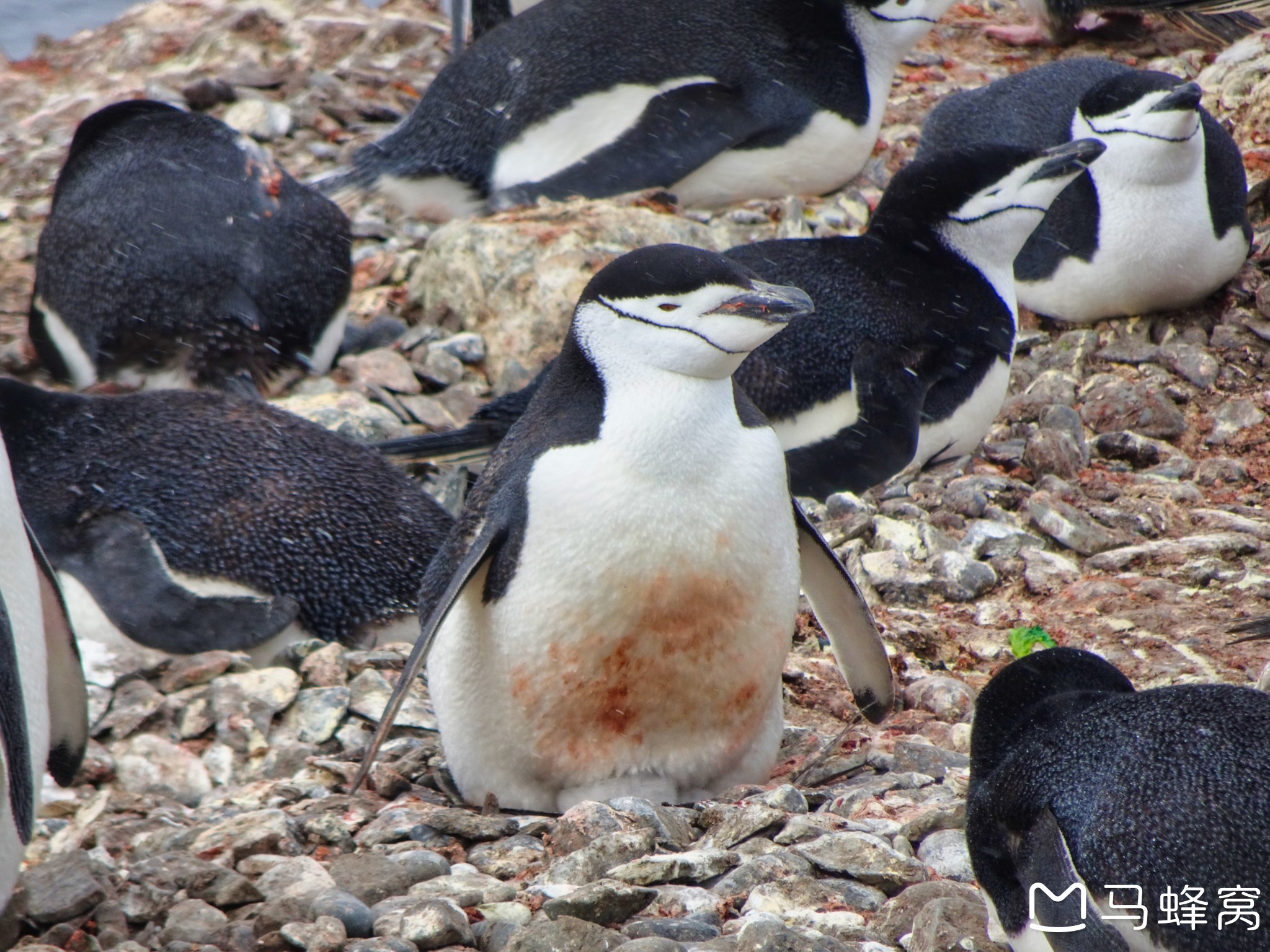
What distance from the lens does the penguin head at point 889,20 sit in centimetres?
618

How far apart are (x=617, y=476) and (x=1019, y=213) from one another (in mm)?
2461

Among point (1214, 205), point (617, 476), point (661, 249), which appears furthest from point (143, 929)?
point (1214, 205)

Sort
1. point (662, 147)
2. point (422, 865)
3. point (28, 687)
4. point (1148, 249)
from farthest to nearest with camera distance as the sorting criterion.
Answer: point (662, 147) < point (1148, 249) < point (422, 865) < point (28, 687)

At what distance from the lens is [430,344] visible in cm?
546

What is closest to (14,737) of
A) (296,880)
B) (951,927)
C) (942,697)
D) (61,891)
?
(61,891)

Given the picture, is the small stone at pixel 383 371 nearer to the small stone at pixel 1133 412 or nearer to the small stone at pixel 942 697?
the small stone at pixel 1133 412

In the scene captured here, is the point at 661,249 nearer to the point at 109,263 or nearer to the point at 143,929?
the point at 143,929

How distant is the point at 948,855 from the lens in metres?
2.31

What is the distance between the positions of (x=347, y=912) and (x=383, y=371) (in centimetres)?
336

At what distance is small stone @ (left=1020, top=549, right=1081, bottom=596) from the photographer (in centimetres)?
380

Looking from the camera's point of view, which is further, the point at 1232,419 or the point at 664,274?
the point at 1232,419

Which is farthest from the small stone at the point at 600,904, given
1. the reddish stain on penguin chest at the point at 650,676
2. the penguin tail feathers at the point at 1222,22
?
the penguin tail feathers at the point at 1222,22

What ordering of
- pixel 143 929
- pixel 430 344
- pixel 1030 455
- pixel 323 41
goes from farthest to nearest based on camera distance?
pixel 323 41
pixel 430 344
pixel 1030 455
pixel 143 929

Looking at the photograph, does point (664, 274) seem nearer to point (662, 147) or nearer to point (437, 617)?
point (437, 617)
